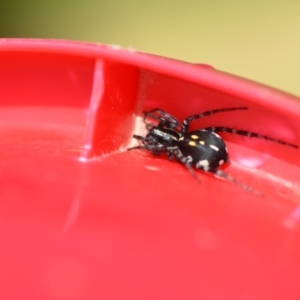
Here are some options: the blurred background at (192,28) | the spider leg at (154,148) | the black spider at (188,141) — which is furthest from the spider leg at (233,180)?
the blurred background at (192,28)

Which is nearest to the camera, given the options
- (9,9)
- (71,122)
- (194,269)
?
(194,269)

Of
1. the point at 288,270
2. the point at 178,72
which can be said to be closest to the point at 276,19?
the point at 178,72

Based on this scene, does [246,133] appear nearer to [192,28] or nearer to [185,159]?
[185,159]

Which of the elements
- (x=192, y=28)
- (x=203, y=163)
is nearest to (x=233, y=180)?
(x=203, y=163)

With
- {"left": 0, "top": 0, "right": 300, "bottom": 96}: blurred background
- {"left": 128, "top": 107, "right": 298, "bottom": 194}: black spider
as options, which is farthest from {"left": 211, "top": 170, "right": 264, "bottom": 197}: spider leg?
{"left": 0, "top": 0, "right": 300, "bottom": 96}: blurred background

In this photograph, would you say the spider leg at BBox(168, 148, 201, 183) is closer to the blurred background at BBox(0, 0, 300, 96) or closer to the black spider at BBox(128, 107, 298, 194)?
the black spider at BBox(128, 107, 298, 194)

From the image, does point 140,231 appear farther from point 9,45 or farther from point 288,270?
point 9,45
